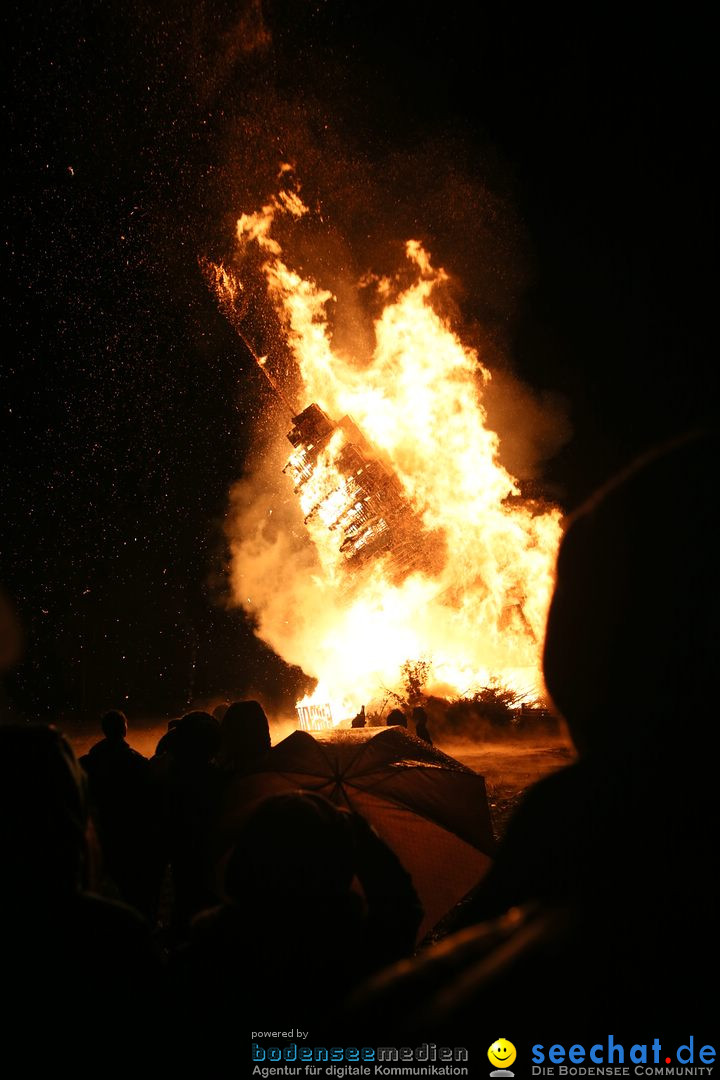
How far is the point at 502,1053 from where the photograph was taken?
775 mm

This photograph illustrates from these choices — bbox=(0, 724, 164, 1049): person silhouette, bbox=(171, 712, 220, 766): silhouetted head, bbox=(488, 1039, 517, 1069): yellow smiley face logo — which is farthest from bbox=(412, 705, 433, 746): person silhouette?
bbox=(488, 1039, 517, 1069): yellow smiley face logo

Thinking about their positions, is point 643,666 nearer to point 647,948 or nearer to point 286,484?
point 647,948

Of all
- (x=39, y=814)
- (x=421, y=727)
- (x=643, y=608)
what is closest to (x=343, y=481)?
(x=421, y=727)

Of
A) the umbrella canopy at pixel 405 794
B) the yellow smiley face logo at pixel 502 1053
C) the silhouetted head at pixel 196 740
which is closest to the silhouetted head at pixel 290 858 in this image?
the yellow smiley face logo at pixel 502 1053

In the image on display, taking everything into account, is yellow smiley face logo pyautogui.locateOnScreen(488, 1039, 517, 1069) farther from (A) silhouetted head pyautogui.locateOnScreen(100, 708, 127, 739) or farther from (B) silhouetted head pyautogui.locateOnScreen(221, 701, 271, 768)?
(A) silhouetted head pyautogui.locateOnScreen(100, 708, 127, 739)

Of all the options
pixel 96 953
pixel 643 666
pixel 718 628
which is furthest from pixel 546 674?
pixel 96 953

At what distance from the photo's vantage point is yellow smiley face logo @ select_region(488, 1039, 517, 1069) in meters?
0.76

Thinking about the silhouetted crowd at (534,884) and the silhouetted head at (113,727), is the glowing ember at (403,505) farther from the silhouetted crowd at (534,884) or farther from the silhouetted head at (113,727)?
the silhouetted crowd at (534,884)

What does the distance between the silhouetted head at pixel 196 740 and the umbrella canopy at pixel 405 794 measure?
36 cm

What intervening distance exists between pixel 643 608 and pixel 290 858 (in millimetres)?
1296

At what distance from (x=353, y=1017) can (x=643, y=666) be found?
905 millimetres

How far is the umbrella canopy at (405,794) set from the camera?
3.88 meters

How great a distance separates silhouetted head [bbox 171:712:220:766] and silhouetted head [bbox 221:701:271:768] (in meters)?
0.18

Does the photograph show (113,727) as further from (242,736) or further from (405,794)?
(405,794)
